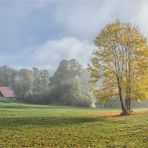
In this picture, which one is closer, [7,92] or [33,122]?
[33,122]

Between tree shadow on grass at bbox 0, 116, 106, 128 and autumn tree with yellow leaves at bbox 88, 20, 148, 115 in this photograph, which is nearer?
tree shadow on grass at bbox 0, 116, 106, 128

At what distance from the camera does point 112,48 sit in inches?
1687

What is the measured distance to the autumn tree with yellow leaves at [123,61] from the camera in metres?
42.6

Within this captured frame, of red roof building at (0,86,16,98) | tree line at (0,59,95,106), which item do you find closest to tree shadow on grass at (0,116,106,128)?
tree line at (0,59,95,106)

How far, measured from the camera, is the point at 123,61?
142ft

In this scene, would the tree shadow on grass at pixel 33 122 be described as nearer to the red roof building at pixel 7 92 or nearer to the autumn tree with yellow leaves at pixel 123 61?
the autumn tree with yellow leaves at pixel 123 61

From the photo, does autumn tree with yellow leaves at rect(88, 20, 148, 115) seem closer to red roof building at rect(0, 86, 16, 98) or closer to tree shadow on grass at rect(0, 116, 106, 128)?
tree shadow on grass at rect(0, 116, 106, 128)

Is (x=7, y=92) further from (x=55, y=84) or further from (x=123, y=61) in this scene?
(x=123, y=61)

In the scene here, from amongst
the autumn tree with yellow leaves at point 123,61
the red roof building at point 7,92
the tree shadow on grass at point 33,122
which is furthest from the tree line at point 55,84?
the tree shadow on grass at point 33,122

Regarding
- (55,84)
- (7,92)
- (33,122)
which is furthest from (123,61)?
(7,92)

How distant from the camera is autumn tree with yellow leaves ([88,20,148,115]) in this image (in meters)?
42.6

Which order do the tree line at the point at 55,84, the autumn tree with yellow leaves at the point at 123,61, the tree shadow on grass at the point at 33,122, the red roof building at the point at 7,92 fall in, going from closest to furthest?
the tree shadow on grass at the point at 33,122 < the autumn tree with yellow leaves at the point at 123,61 < the tree line at the point at 55,84 < the red roof building at the point at 7,92

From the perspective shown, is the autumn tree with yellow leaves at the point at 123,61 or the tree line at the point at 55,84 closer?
the autumn tree with yellow leaves at the point at 123,61

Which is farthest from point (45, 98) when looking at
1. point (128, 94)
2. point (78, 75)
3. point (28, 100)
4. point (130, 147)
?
point (130, 147)
